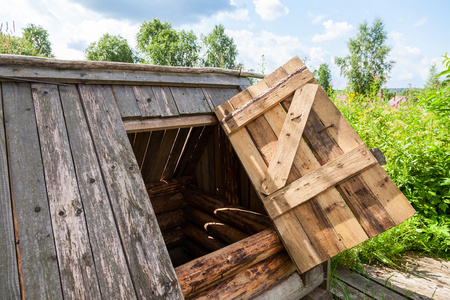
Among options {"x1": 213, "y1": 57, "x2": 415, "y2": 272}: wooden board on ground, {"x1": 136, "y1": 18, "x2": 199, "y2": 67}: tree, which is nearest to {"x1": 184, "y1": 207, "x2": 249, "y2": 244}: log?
{"x1": 213, "y1": 57, "x2": 415, "y2": 272}: wooden board on ground

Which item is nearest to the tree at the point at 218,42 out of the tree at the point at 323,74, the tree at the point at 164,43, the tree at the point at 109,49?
the tree at the point at 164,43

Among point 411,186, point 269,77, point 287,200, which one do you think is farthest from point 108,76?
point 411,186

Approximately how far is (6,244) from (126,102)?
1203mm

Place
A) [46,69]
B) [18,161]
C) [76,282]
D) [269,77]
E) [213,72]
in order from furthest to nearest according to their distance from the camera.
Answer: [213,72]
[269,77]
[46,69]
[18,161]
[76,282]

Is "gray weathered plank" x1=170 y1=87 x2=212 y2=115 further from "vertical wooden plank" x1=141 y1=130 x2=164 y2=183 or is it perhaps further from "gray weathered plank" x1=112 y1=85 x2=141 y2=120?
"vertical wooden plank" x1=141 y1=130 x2=164 y2=183

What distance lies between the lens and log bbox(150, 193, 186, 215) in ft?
12.4

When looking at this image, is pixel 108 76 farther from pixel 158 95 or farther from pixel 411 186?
pixel 411 186

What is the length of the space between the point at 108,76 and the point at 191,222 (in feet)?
8.25

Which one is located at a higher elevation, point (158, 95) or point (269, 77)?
point (158, 95)

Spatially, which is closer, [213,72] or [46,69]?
[46,69]

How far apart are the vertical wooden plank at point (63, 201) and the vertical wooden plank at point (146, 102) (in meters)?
0.57

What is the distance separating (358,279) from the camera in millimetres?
3039

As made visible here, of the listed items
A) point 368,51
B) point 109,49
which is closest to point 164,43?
point 109,49

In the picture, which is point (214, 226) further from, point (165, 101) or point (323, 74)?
point (323, 74)
